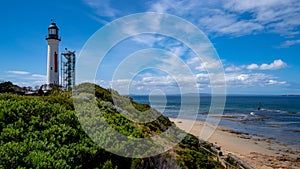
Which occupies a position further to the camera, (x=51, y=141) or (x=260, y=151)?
(x=260, y=151)

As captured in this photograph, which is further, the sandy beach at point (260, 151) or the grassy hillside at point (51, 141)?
the sandy beach at point (260, 151)

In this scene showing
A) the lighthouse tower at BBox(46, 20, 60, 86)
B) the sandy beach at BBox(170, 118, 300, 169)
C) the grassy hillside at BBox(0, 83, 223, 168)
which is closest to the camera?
the grassy hillside at BBox(0, 83, 223, 168)

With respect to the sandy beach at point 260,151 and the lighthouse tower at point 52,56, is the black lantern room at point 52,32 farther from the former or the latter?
the sandy beach at point 260,151

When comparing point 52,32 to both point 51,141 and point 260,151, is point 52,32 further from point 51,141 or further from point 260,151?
point 260,151

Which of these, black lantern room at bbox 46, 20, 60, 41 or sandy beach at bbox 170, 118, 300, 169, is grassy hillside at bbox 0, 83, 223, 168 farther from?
black lantern room at bbox 46, 20, 60, 41

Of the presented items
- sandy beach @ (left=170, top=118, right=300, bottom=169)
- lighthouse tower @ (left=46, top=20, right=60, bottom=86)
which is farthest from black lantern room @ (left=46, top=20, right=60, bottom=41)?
sandy beach @ (left=170, top=118, right=300, bottom=169)

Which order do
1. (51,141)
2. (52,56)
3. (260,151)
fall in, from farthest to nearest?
1. (52,56)
2. (260,151)
3. (51,141)

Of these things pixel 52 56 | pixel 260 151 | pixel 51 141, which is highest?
pixel 52 56

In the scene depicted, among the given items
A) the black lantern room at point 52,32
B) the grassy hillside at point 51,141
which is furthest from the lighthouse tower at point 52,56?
the grassy hillside at point 51,141

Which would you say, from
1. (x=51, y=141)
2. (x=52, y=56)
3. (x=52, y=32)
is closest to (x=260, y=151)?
(x=51, y=141)
